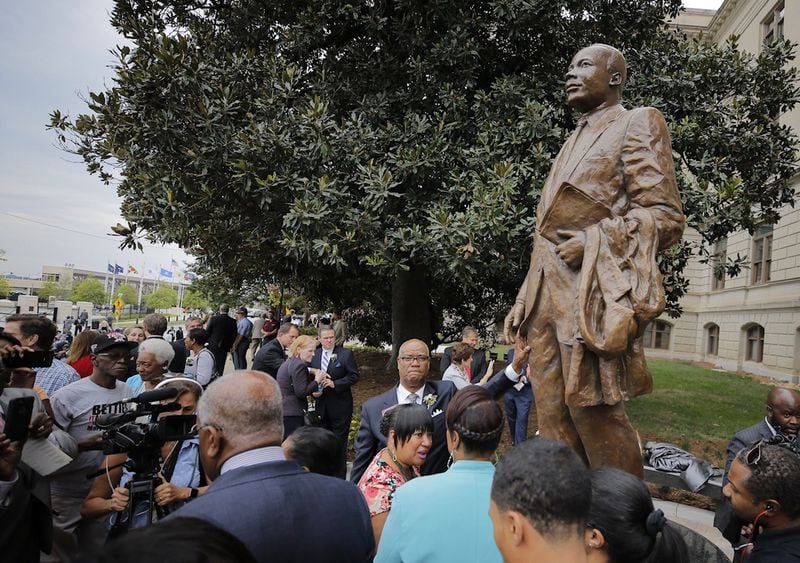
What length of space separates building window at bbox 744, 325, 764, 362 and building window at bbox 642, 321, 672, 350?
26.6 feet

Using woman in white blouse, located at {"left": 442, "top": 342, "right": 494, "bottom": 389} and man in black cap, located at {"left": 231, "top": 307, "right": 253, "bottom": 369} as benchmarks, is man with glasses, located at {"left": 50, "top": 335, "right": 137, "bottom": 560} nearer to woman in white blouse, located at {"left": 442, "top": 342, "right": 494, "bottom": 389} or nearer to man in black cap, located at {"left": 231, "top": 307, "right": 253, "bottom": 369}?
woman in white blouse, located at {"left": 442, "top": 342, "right": 494, "bottom": 389}

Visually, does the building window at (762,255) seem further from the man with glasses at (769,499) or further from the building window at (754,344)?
the man with glasses at (769,499)

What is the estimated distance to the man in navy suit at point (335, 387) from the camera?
6586 mm

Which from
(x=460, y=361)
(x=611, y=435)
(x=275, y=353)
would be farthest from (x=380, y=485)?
(x=275, y=353)

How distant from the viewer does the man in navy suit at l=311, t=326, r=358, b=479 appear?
6586 mm

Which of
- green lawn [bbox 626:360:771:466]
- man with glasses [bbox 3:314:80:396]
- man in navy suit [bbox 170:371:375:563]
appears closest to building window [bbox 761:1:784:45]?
green lawn [bbox 626:360:771:466]

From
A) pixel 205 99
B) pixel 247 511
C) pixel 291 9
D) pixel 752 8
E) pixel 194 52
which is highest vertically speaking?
pixel 752 8

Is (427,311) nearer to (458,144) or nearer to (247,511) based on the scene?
(458,144)

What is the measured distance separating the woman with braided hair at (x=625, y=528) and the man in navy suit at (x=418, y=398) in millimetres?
1828

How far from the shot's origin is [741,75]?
9.65 m

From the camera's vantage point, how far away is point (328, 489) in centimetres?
198

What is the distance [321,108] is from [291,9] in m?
3.15

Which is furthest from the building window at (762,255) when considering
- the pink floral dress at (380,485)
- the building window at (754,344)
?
the pink floral dress at (380,485)

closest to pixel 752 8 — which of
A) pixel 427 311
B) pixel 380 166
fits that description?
pixel 427 311
